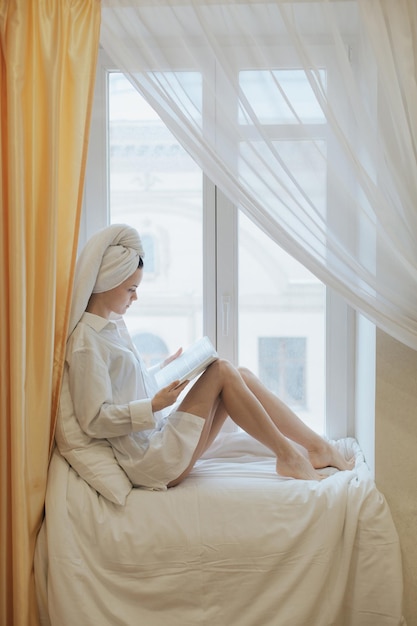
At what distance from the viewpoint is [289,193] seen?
2143 millimetres

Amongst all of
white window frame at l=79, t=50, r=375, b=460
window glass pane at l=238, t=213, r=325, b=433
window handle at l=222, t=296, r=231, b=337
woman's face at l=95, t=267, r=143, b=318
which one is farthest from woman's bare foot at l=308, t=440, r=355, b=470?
woman's face at l=95, t=267, r=143, b=318

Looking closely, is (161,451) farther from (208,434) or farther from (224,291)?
(224,291)

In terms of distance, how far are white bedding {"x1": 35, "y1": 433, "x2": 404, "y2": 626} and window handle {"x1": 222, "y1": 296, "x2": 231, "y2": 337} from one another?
79 centimetres

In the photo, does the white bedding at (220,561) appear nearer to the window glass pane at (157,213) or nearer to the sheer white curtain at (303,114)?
the sheer white curtain at (303,114)

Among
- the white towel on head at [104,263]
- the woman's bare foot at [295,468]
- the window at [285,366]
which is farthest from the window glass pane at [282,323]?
the white towel on head at [104,263]

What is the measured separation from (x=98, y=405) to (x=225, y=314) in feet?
2.51

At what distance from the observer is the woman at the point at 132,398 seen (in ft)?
7.18

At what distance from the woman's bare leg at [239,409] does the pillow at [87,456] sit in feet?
0.95

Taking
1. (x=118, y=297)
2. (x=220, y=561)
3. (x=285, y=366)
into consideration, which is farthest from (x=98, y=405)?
(x=285, y=366)

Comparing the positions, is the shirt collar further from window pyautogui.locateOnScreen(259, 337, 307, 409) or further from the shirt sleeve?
window pyautogui.locateOnScreen(259, 337, 307, 409)

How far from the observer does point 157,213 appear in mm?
2744

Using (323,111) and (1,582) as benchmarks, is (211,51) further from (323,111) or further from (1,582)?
(1,582)

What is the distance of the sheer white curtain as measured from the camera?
6.88ft

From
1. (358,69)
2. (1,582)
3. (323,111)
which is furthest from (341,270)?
(1,582)
